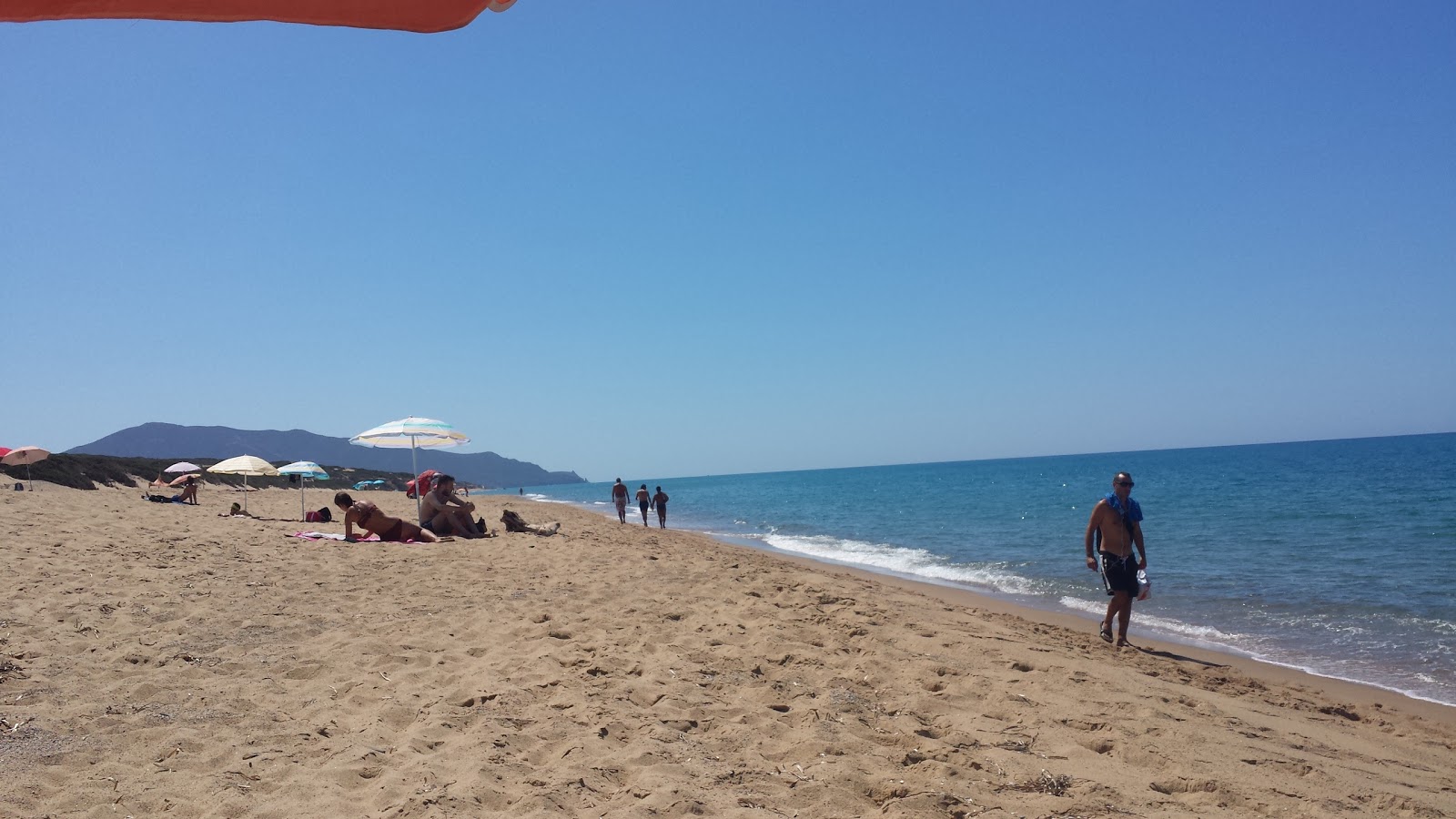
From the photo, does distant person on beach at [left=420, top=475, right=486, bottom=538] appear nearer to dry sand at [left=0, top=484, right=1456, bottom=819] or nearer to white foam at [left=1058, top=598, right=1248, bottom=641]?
dry sand at [left=0, top=484, right=1456, bottom=819]

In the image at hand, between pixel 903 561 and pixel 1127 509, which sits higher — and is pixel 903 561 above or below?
below

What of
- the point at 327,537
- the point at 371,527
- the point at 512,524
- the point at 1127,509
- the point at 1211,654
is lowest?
the point at 1211,654

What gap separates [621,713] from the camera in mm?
3908

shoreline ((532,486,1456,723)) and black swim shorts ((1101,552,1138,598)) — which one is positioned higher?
black swim shorts ((1101,552,1138,598))

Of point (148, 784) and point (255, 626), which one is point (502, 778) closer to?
point (148, 784)

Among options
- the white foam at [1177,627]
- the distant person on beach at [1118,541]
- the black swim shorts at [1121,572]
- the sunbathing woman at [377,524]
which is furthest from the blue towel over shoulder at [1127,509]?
the sunbathing woman at [377,524]

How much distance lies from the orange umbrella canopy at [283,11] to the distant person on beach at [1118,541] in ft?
23.7

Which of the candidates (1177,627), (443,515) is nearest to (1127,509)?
(1177,627)

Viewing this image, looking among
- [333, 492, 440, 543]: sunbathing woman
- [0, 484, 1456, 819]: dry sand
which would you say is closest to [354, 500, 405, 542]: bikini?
[333, 492, 440, 543]: sunbathing woman

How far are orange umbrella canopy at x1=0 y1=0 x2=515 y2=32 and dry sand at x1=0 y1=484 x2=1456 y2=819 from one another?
2666mm

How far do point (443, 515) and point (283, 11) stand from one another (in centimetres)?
1144

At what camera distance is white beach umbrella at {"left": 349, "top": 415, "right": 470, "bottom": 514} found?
14.9 meters

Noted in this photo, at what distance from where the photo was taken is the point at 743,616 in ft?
20.4

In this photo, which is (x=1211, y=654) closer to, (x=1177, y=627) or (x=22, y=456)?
(x=1177, y=627)
